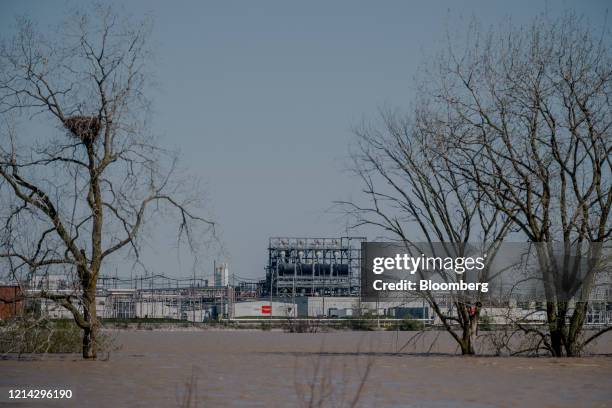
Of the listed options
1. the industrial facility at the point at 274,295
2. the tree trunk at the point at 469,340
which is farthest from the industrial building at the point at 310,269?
the tree trunk at the point at 469,340

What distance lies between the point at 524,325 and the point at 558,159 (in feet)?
14.4

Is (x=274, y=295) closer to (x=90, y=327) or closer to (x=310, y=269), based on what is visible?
A: (x=310, y=269)

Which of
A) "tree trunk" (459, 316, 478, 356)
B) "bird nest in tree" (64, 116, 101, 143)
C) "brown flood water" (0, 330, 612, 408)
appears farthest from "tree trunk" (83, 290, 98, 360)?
"tree trunk" (459, 316, 478, 356)

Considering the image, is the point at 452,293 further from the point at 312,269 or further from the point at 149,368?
the point at 312,269

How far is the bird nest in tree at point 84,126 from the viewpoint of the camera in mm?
20516

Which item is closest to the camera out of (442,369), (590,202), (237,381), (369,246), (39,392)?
(39,392)

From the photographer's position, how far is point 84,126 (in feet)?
67.7

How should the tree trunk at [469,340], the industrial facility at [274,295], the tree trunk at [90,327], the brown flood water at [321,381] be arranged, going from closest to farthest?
the brown flood water at [321,381] < the tree trunk at [90,327] < the tree trunk at [469,340] < the industrial facility at [274,295]

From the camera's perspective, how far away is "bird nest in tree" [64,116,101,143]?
20516 mm

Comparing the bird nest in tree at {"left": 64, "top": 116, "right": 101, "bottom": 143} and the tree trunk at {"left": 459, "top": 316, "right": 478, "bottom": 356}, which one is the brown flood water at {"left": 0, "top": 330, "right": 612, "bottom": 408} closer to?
the tree trunk at {"left": 459, "top": 316, "right": 478, "bottom": 356}

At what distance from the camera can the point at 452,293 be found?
23.8 metres

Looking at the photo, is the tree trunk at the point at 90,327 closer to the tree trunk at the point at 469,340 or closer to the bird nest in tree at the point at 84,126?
the bird nest in tree at the point at 84,126

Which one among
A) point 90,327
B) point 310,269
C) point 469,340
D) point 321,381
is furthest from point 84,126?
point 310,269

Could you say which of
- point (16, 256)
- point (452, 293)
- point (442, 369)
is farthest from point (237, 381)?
point (452, 293)
